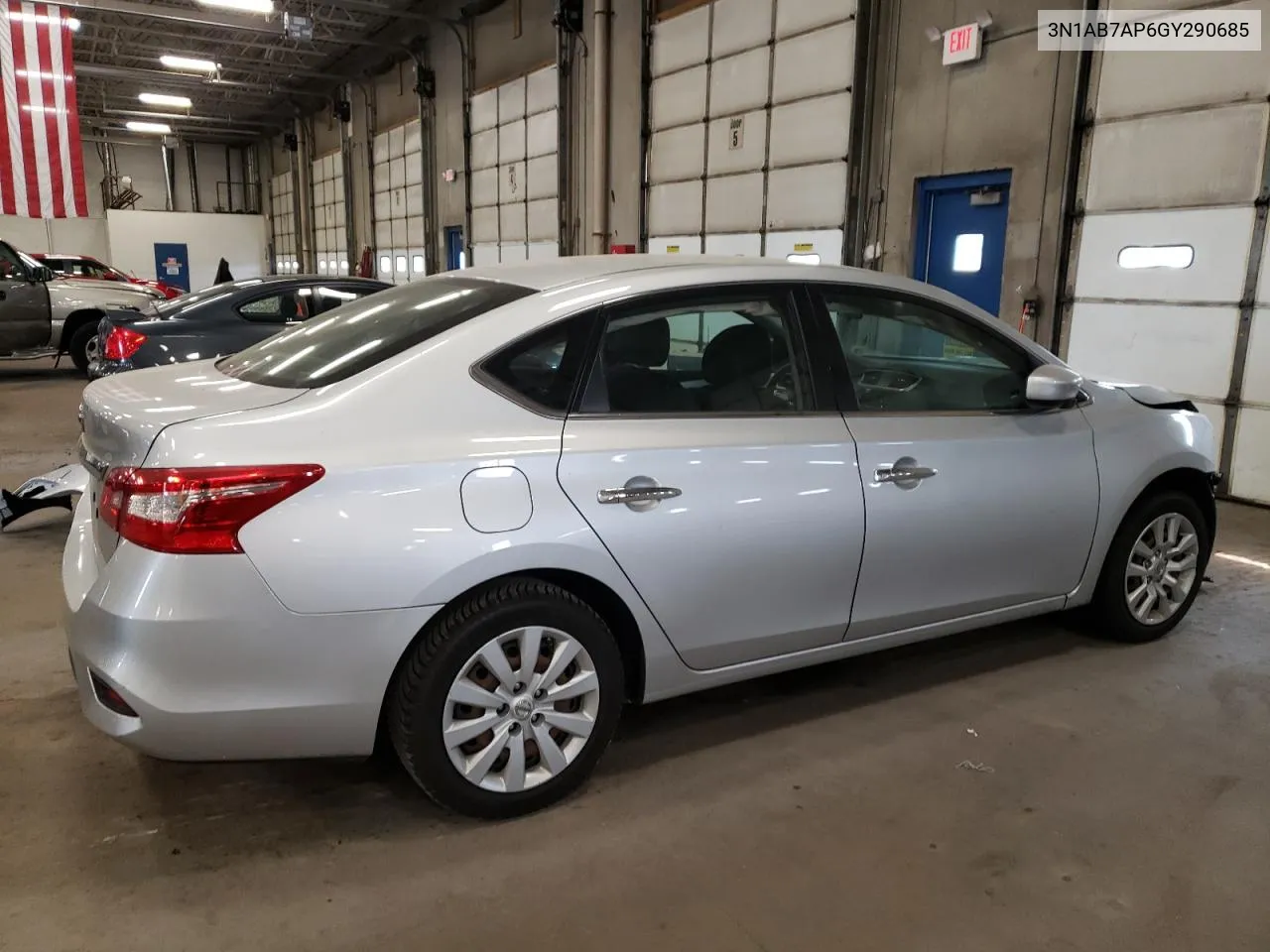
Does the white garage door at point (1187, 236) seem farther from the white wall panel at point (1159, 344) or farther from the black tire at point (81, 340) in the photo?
the black tire at point (81, 340)

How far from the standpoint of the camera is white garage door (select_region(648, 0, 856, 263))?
9156 mm

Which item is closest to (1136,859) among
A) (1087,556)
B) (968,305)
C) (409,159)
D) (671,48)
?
(1087,556)

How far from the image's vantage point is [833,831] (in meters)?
2.42

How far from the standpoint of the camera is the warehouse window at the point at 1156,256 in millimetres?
6520

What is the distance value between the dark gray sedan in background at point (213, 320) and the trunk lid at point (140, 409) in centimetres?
435

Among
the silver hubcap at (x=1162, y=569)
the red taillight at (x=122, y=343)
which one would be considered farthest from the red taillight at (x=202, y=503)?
the red taillight at (x=122, y=343)

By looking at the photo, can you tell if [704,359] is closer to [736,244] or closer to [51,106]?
[736,244]

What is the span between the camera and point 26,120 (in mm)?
12336

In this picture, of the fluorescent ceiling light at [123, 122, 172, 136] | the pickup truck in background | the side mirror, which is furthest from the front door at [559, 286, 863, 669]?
the fluorescent ceiling light at [123, 122, 172, 136]

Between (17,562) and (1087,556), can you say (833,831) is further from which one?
(17,562)

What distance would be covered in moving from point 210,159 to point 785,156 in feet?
92.9

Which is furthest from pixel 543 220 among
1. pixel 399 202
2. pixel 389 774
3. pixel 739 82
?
pixel 389 774

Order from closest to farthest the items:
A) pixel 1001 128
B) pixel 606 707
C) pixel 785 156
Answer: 1. pixel 606 707
2. pixel 1001 128
3. pixel 785 156

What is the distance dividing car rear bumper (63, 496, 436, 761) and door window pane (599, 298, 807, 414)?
0.84 metres
